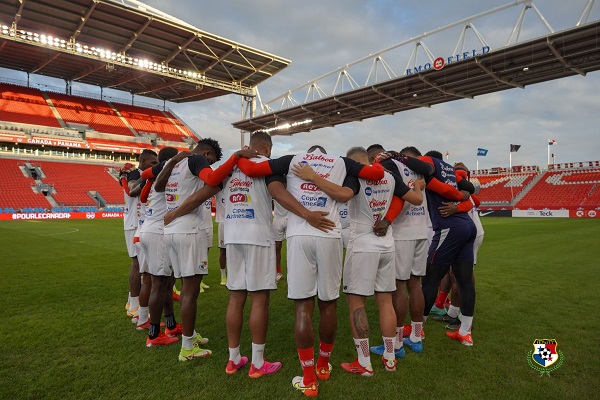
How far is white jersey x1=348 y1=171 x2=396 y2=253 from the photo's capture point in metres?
3.43

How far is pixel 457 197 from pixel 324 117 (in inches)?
1210

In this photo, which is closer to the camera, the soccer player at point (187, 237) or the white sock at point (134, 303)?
the soccer player at point (187, 237)

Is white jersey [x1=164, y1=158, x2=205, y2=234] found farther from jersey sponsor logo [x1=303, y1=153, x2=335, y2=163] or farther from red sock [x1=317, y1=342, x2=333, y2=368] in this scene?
red sock [x1=317, y1=342, x2=333, y2=368]

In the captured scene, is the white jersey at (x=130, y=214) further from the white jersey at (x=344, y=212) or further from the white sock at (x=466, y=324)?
the white sock at (x=466, y=324)

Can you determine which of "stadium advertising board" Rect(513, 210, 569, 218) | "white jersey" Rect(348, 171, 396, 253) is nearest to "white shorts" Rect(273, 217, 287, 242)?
"white jersey" Rect(348, 171, 396, 253)

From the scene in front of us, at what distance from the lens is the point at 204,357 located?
147 inches

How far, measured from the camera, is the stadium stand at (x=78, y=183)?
3616 centimetres

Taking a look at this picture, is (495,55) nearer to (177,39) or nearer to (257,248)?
(257,248)

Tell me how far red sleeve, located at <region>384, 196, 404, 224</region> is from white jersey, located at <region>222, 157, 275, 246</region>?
121 cm

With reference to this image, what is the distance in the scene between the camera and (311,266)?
3.12 m

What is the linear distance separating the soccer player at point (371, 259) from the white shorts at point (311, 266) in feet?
1.12

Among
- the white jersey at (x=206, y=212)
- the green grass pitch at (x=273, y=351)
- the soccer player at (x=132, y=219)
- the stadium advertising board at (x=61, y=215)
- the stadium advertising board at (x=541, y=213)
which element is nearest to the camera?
the green grass pitch at (x=273, y=351)

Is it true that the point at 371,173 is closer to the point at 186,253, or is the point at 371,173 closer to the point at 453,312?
the point at 186,253

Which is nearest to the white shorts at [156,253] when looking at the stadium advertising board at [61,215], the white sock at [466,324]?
the white sock at [466,324]
